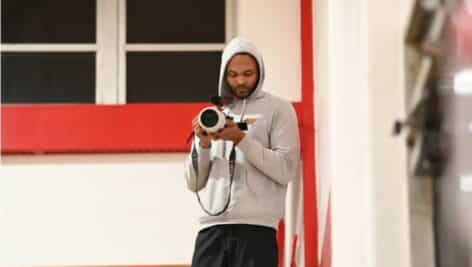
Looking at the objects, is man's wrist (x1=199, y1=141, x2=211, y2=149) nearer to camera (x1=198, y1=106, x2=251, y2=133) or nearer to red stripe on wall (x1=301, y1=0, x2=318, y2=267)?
camera (x1=198, y1=106, x2=251, y2=133)

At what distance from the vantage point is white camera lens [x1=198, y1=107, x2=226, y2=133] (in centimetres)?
202

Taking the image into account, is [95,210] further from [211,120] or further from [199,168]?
[211,120]

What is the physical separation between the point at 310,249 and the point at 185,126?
0.59 meters

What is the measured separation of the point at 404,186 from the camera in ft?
3.47

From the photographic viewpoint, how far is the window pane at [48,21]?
328cm

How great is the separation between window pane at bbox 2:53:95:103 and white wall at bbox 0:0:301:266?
0.37m

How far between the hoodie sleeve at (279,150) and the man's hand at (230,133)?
0.02 m

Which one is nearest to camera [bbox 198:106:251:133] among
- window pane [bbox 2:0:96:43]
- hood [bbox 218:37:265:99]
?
hood [bbox 218:37:265:99]

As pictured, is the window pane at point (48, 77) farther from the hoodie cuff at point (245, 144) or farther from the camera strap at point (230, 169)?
the hoodie cuff at point (245, 144)

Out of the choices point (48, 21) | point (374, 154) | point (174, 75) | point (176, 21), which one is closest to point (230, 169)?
point (374, 154)

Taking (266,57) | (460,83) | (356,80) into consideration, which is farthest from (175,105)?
(460,83)

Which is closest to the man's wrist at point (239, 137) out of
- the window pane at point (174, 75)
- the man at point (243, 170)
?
the man at point (243, 170)

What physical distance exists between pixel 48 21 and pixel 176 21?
1.56ft

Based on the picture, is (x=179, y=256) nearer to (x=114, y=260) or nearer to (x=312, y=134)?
(x=114, y=260)
